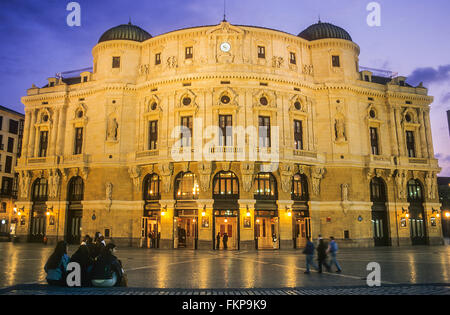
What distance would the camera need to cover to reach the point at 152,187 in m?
41.4

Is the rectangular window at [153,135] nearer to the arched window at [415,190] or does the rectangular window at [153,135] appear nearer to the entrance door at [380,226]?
the entrance door at [380,226]

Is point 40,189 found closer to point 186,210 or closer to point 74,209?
point 74,209

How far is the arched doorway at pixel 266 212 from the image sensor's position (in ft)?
126

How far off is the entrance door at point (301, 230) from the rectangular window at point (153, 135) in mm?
17869

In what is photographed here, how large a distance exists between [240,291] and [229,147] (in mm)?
24888

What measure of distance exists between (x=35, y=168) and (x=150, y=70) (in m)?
18.6

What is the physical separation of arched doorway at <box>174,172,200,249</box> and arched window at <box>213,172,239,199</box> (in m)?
2.01

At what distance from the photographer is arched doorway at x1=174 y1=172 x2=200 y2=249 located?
126 ft

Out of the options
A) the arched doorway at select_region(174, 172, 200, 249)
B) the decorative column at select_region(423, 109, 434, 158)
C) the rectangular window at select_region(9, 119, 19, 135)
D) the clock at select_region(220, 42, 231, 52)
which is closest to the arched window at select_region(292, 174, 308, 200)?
the arched doorway at select_region(174, 172, 200, 249)

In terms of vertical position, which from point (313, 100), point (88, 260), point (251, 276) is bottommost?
point (251, 276)
